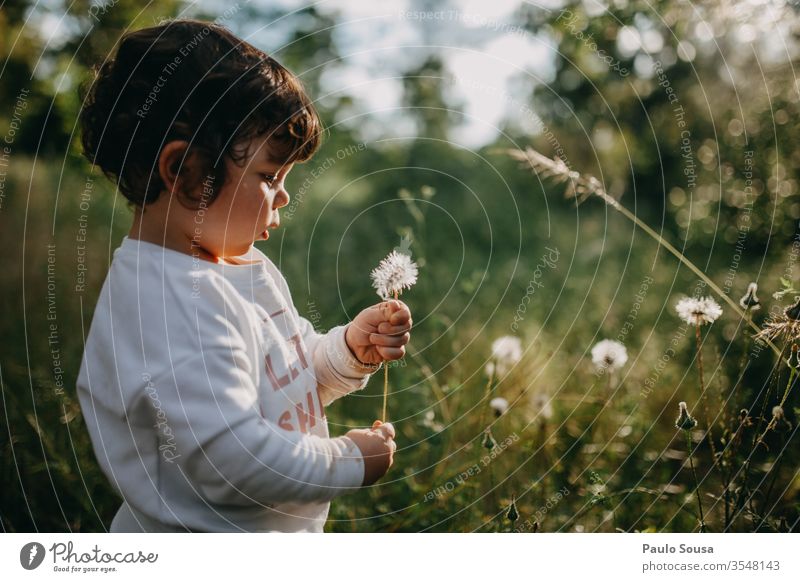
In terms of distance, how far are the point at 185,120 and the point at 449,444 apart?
2.71 ft

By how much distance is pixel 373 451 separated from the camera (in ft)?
3.16

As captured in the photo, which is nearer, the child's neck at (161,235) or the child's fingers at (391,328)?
the child's neck at (161,235)

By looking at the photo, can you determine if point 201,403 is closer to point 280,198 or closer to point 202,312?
point 202,312

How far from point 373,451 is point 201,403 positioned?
0.81ft

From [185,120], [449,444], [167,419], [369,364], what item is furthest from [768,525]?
[185,120]

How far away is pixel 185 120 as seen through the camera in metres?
0.93

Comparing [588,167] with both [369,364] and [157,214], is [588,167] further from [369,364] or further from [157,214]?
[157,214]

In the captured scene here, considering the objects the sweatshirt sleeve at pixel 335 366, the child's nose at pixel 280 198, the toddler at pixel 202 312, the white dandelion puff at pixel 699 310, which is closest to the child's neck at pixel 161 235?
the toddler at pixel 202 312

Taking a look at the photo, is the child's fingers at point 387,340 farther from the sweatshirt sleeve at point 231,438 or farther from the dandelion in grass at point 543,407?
the dandelion in grass at point 543,407

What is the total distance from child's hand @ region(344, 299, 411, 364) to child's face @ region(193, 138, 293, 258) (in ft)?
0.67

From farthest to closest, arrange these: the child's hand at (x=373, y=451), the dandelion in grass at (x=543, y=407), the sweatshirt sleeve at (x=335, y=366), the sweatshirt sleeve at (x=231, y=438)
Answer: the dandelion in grass at (x=543, y=407) → the sweatshirt sleeve at (x=335, y=366) → the child's hand at (x=373, y=451) → the sweatshirt sleeve at (x=231, y=438)

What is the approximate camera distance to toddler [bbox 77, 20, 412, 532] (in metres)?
0.85

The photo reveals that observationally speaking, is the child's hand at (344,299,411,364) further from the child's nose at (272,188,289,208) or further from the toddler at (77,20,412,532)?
the child's nose at (272,188,289,208)

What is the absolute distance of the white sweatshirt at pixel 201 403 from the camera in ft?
2.76
